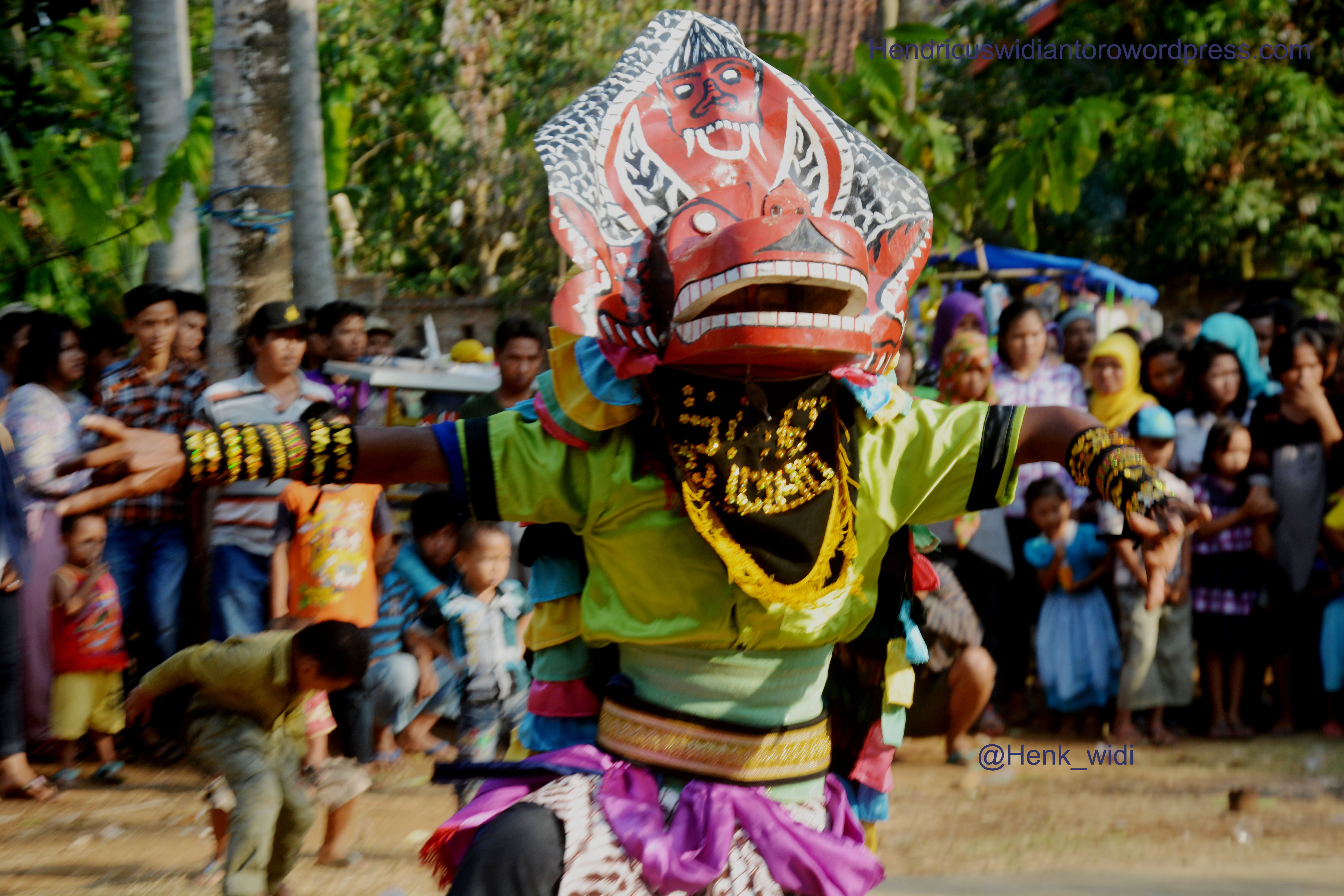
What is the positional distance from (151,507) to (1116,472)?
4.56 m

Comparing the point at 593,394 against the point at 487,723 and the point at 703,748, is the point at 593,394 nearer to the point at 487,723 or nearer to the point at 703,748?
the point at 703,748

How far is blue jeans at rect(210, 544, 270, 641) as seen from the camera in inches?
219

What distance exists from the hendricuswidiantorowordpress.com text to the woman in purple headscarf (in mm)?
2169

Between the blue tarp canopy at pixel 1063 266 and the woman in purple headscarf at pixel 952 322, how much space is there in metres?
2.35

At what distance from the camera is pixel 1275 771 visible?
599cm

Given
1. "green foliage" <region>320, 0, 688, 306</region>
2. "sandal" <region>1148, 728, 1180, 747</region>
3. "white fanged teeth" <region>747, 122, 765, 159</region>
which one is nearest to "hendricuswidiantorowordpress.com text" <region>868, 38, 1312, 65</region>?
"green foliage" <region>320, 0, 688, 306</region>

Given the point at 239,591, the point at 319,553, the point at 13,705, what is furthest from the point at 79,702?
the point at 319,553

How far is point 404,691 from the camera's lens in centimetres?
545

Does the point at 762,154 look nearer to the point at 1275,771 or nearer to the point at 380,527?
the point at 380,527

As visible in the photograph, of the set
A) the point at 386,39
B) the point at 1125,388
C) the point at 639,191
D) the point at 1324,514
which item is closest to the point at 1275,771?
the point at 1324,514

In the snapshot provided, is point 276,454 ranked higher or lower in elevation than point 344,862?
higher

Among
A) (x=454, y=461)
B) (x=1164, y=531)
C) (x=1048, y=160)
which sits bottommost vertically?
(x=1164, y=531)

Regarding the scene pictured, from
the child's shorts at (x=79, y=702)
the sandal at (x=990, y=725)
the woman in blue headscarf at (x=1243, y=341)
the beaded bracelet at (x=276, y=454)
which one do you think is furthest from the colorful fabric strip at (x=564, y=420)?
the woman in blue headscarf at (x=1243, y=341)

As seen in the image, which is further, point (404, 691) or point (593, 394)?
point (404, 691)
